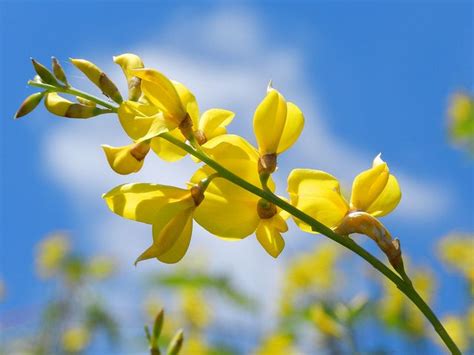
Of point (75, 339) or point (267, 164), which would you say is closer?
point (267, 164)

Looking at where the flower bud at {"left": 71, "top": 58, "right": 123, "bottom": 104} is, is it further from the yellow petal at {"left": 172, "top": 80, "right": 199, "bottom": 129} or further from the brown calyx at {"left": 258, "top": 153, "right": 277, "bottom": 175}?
the brown calyx at {"left": 258, "top": 153, "right": 277, "bottom": 175}

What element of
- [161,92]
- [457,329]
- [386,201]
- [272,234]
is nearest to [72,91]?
[161,92]

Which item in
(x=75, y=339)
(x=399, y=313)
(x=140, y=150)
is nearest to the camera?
(x=140, y=150)

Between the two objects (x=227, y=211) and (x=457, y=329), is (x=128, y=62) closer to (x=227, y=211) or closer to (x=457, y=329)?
(x=227, y=211)

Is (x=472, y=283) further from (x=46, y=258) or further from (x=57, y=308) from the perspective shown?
(x=46, y=258)

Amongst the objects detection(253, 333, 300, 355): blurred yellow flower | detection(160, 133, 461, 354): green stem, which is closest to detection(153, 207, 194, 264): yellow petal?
detection(160, 133, 461, 354): green stem
